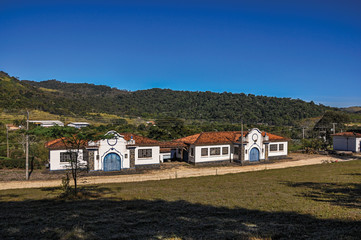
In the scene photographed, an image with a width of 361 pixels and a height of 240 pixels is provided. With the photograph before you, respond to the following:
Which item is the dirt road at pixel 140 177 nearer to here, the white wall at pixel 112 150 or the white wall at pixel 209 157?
the white wall at pixel 209 157

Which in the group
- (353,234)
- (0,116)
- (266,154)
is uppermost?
(0,116)

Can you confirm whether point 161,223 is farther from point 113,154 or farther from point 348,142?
point 348,142

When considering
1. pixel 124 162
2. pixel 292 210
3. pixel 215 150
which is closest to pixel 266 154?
pixel 215 150

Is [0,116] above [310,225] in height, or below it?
above

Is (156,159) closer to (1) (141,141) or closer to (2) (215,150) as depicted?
(1) (141,141)

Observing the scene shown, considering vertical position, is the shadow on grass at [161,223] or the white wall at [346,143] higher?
the shadow on grass at [161,223]

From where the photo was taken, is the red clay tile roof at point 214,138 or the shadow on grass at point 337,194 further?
the red clay tile roof at point 214,138

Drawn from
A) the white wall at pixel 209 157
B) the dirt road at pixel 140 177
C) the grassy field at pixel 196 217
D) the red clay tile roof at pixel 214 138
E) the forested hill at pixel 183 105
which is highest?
the forested hill at pixel 183 105

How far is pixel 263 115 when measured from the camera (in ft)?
340

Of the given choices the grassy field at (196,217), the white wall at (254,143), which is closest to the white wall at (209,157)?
the white wall at (254,143)

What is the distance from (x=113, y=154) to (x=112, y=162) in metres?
0.98

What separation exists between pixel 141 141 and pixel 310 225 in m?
25.5

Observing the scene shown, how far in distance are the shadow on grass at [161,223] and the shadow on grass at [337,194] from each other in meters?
4.00

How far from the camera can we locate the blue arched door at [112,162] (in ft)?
97.3
